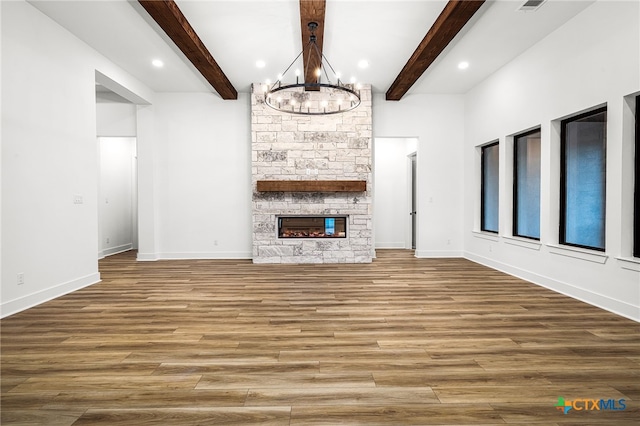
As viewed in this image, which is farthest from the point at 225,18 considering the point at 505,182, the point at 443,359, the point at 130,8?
the point at 505,182

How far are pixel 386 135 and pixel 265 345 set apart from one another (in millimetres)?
5050

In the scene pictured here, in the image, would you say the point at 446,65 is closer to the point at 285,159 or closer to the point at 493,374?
the point at 285,159

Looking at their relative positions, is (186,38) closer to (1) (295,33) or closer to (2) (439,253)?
(1) (295,33)

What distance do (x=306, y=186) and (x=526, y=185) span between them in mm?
3317

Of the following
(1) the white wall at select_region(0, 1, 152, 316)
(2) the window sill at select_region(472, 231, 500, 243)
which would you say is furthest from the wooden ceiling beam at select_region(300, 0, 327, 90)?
(2) the window sill at select_region(472, 231, 500, 243)

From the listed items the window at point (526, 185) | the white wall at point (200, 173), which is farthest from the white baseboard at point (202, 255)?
the window at point (526, 185)

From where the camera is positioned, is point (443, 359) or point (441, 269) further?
point (441, 269)

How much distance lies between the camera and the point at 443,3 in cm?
362

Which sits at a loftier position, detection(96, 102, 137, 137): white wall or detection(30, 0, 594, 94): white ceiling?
detection(30, 0, 594, 94): white ceiling

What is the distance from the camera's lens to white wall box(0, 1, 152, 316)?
3.31 meters

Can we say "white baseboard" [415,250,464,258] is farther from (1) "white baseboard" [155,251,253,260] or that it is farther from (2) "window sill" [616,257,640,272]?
(2) "window sill" [616,257,640,272]

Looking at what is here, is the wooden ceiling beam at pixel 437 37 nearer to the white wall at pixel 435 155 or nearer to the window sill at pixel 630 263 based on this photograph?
the white wall at pixel 435 155

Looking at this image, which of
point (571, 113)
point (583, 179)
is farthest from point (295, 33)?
point (583, 179)

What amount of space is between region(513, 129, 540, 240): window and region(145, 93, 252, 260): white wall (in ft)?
14.6
